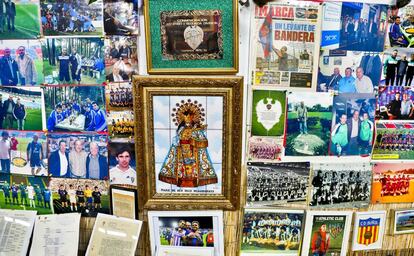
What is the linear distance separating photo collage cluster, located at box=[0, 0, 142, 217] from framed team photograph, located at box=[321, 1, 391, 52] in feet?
1.89

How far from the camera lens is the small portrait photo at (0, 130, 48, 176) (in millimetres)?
1139

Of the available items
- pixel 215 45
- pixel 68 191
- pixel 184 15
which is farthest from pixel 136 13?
pixel 68 191

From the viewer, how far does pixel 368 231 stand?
1.21 m

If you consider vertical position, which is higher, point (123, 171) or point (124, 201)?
point (123, 171)

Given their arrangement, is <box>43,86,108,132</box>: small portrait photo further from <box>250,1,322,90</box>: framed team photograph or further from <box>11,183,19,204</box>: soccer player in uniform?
<box>250,1,322,90</box>: framed team photograph

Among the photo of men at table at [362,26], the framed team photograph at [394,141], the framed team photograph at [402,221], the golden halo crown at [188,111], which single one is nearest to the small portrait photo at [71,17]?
the golden halo crown at [188,111]

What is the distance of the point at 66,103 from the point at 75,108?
0.11ft

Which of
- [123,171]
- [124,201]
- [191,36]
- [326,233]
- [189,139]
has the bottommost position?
Answer: [326,233]

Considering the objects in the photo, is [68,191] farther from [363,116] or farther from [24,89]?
[363,116]

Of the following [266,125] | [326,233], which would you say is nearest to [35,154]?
[266,125]

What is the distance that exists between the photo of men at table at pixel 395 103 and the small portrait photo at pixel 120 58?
2.59 ft

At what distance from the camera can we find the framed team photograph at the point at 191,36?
3.36ft

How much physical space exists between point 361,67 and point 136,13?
2.34 ft

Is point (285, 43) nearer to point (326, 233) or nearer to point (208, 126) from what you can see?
point (208, 126)
